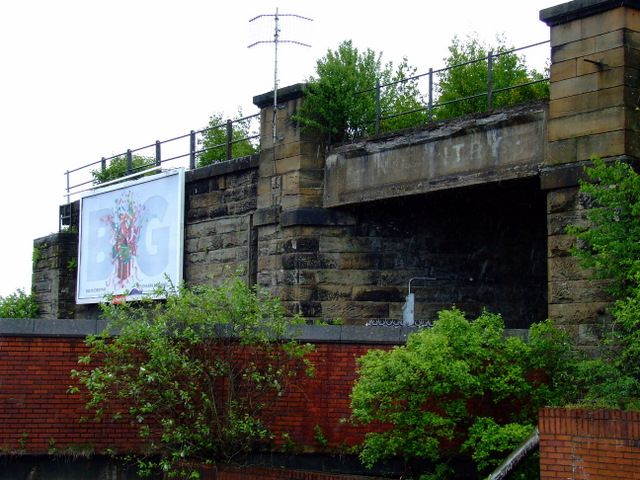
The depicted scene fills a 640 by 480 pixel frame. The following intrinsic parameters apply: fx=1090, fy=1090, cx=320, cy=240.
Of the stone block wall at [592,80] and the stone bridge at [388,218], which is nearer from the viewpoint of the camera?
the stone block wall at [592,80]

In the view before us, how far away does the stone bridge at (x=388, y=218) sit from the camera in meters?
17.7

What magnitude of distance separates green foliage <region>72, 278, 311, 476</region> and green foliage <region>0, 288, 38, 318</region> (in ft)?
48.8

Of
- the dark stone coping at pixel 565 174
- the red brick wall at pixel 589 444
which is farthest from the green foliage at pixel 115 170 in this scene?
the red brick wall at pixel 589 444

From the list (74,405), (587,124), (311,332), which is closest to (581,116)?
(587,124)

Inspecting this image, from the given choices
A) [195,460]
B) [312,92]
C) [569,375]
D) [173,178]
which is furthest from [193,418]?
[173,178]

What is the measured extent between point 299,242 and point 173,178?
502cm

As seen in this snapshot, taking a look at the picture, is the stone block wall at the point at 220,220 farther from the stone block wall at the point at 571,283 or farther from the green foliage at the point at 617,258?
the green foliage at the point at 617,258

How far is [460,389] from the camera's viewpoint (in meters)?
13.8

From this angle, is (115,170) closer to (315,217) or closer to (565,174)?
(315,217)

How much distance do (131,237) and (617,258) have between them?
575 inches

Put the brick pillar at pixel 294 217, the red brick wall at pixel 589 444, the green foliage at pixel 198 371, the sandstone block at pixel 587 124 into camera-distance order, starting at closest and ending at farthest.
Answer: the red brick wall at pixel 589 444 → the green foliage at pixel 198 371 → the sandstone block at pixel 587 124 → the brick pillar at pixel 294 217

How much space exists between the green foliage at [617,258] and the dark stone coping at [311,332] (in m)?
2.99

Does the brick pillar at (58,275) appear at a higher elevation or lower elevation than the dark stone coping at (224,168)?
lower

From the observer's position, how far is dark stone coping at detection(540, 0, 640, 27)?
15.5 m
